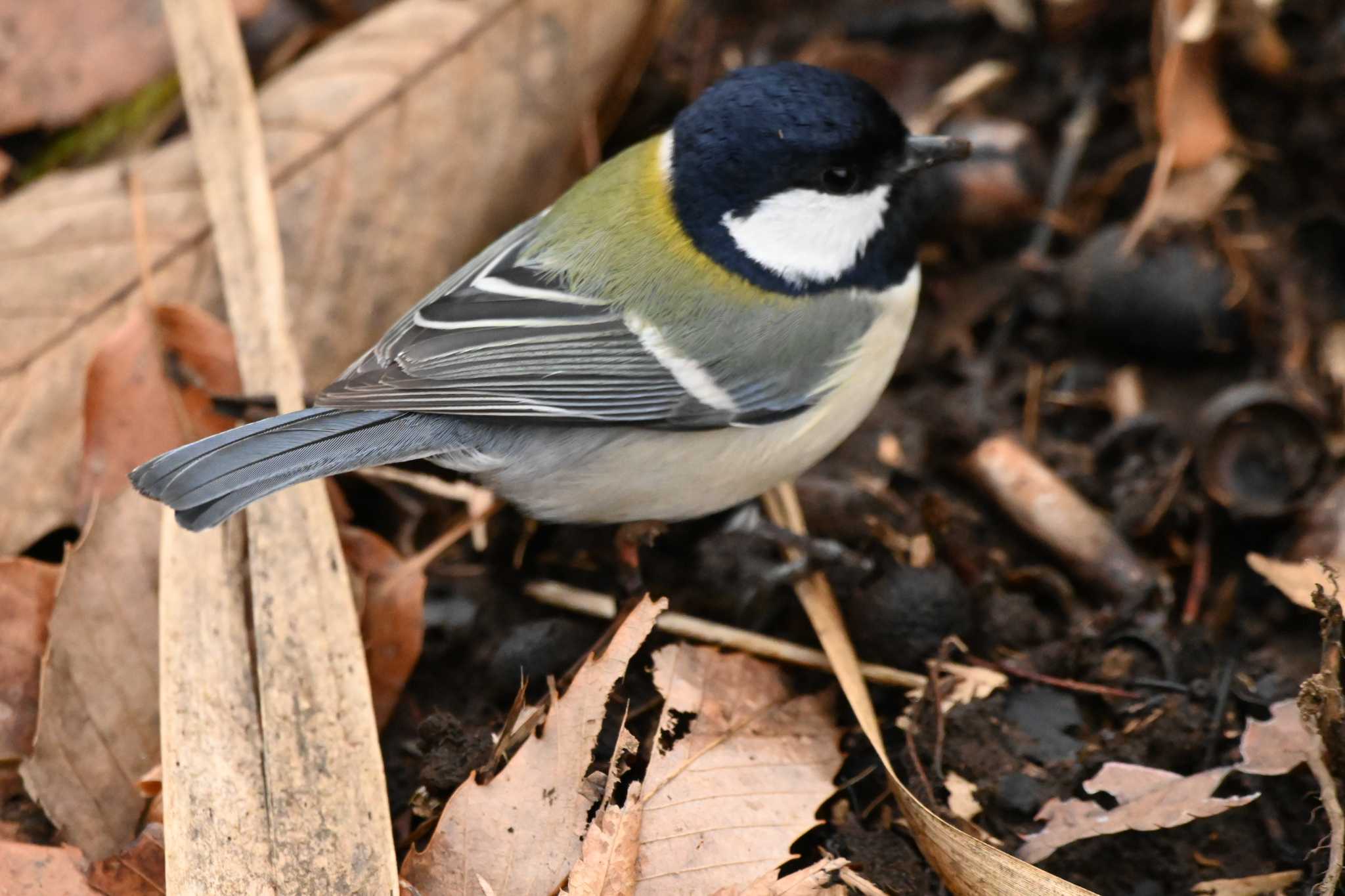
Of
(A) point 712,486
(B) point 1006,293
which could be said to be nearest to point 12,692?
(A) point 712,486

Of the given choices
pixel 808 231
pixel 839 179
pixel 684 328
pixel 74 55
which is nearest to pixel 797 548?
pixel 684 328

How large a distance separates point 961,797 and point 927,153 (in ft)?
4.15

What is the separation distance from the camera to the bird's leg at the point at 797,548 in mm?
2623

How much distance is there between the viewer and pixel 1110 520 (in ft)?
9.04

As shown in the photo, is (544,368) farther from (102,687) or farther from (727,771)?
(102,687)

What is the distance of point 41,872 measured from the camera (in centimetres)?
201

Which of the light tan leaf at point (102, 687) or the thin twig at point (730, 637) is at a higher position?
the light tan leaf at point (102, 687)

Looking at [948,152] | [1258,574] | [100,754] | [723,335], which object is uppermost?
[948,152]

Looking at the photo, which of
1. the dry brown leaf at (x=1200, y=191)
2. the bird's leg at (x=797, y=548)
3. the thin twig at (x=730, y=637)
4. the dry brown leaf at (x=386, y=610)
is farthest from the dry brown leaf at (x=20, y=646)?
the dry brown leaf at (x=1200, y=191)

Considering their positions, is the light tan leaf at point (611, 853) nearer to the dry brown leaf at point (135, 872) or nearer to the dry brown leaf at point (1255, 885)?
the dry brown leaf at point (135, 872)

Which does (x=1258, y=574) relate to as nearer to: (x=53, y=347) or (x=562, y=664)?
(x=562, y=664)

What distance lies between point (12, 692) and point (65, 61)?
176cm

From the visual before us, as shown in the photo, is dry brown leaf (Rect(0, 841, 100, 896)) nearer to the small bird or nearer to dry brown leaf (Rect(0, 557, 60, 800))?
dry brown leaf (Rect(0, 557, 60, 800))

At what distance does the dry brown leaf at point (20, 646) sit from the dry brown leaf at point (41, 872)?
235 mm
